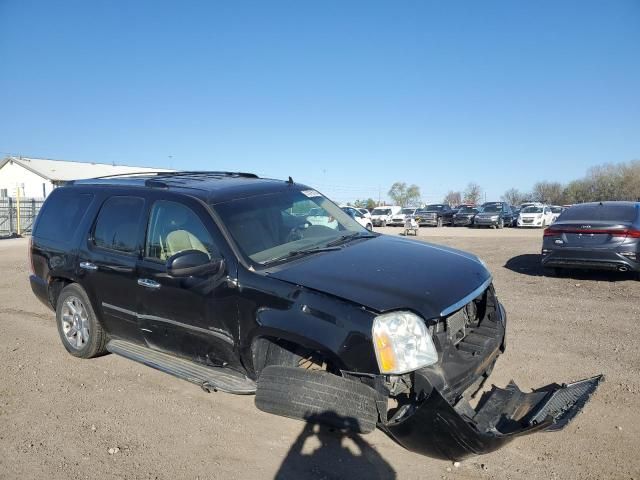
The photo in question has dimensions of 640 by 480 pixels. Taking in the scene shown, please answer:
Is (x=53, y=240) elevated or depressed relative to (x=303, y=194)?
depressed

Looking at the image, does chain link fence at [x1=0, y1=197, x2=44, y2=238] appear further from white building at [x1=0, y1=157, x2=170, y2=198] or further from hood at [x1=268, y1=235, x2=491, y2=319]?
hood at [x1=268, y1=235, x2=491, y2=319]

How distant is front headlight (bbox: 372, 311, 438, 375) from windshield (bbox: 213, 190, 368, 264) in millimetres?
1130

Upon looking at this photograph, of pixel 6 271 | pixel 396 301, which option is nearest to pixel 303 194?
pixel 396 301

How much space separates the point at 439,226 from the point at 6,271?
28.9 m

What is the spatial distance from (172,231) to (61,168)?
53680 millimetres

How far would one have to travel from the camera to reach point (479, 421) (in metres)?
2.87

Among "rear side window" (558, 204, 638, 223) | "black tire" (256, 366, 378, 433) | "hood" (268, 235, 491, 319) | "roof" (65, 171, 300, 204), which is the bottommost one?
"black tire" (256, 366, 378, 433)

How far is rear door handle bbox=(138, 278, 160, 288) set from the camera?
153 inches

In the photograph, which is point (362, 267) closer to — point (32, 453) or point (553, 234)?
point (32, 453)

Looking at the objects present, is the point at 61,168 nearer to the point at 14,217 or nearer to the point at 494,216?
the point at 14,217

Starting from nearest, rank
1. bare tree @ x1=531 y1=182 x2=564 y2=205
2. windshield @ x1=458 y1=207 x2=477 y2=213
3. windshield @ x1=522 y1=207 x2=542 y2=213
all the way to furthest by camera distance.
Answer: windshield @ x1=522 y1=207 x2=542 y2=213
windshield @ x1=458 y1=207 x2=477 y2=213
bare tree @ x1=531 y1=182 x2=564 y2=205

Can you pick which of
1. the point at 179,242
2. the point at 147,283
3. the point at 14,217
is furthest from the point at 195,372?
the point at 14,217

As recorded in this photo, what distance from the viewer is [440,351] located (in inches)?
117

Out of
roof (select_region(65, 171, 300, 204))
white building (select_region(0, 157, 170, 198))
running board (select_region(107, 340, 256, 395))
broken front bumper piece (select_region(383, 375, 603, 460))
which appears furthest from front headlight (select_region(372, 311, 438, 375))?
white building (select_region(0, 157, 170, 198))
